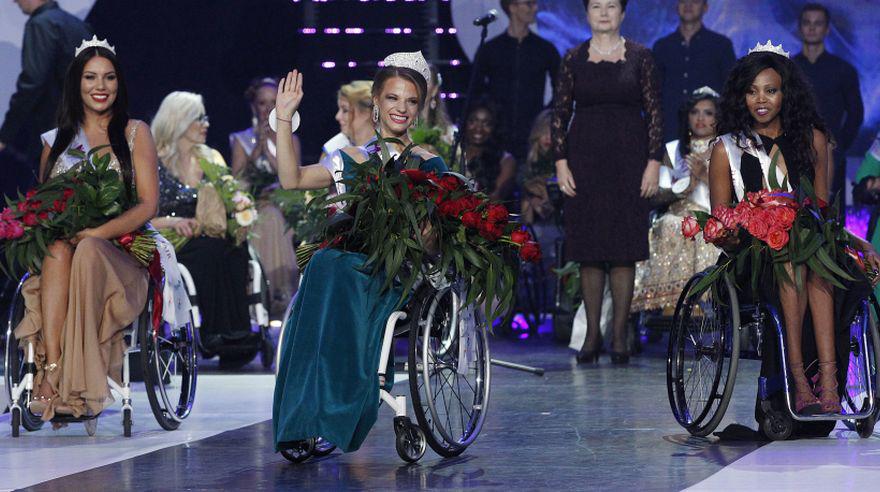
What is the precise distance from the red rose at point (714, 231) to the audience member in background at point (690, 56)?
4662 millimetres

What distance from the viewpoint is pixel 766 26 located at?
974 centimetres

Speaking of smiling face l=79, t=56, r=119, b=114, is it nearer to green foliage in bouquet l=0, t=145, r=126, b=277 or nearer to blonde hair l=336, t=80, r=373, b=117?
green foliage in bouquet l=0, t=145, r=126, b=277

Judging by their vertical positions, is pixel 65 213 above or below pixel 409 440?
above

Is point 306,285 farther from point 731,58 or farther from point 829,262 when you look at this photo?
point 731,58

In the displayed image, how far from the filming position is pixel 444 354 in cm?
457

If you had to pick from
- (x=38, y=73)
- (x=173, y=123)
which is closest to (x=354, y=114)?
(x=173, y=123)

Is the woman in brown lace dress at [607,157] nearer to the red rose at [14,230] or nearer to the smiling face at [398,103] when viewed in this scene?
the smiling face at [398,103]

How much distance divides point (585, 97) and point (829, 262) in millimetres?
2798

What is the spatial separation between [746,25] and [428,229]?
5742 millimetres

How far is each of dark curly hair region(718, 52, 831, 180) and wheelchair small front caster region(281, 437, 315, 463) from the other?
1791 mm

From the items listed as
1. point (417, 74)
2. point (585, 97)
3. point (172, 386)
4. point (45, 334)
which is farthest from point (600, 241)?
point (45, 334)

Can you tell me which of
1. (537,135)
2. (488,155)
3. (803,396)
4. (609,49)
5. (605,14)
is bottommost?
(803,396)

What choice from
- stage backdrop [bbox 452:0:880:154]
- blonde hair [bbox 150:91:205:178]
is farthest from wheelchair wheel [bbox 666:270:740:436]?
stage backdrop [bbox 452:0:880:154]

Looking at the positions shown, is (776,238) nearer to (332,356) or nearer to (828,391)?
(828,391)
